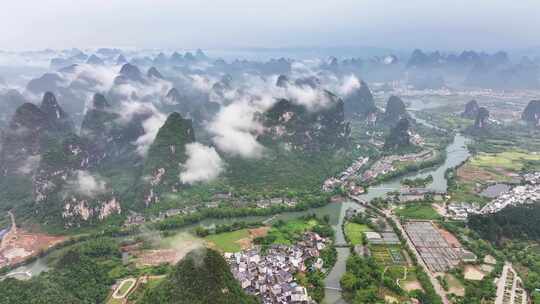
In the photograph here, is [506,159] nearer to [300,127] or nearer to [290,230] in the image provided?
[300,127]

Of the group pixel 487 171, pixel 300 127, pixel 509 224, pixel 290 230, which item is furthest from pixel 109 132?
pixel 487 171

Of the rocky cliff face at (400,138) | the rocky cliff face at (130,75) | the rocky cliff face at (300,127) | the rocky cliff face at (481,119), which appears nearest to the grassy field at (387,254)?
the rocky cliff face at (300,127)

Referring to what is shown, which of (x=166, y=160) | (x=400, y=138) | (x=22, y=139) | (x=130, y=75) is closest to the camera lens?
(x=166, y=160)

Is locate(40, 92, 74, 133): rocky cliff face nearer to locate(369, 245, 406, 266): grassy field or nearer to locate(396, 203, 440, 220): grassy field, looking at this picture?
locate(369, 245, 406, 266): grassy field

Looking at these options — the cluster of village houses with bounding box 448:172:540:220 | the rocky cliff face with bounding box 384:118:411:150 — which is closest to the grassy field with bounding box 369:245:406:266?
the cluster of village houses with bounding box 448:172:540:220

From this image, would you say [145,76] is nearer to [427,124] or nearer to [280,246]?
[427,124]

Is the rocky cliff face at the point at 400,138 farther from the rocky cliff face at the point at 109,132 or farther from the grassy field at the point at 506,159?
the rocky cliff face at the point at 109,132

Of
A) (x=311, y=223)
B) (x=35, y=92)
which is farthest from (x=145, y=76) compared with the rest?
(x=311, y=223)

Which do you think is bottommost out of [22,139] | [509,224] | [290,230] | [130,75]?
[290,230]
